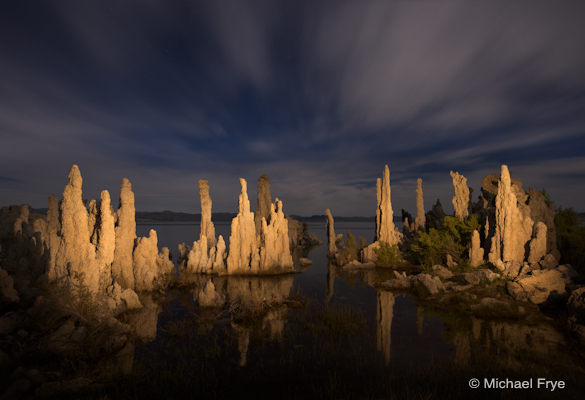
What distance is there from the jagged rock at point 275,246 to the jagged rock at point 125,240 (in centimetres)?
1294

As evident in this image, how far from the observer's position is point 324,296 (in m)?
22.4

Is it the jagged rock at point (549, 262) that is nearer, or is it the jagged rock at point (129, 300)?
the jagged rock at point (129, 300)

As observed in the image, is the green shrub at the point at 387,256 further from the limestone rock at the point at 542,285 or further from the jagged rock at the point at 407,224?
the limestone rock at the point at 542,285

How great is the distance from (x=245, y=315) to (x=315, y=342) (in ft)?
14.8

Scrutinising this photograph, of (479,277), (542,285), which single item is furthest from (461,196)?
(542,285)

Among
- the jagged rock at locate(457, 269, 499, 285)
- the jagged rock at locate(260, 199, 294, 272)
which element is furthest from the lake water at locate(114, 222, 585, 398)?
the jagged rock at locate(260, 199, 294, 272)

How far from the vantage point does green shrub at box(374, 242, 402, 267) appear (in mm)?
35406

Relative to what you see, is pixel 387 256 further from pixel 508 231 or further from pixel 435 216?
pixel 435 216

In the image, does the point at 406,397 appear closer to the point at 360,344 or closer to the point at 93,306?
the point at 360,344

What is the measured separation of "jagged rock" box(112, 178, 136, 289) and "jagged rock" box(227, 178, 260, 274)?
33.9 ft

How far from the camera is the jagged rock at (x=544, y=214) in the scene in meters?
21.8

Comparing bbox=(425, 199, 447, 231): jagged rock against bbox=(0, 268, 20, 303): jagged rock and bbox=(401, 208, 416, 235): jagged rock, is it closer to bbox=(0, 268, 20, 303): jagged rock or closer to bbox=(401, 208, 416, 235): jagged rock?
bbox=(401, 208, 416, 235): jagged rock

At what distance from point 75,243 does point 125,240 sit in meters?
5.13

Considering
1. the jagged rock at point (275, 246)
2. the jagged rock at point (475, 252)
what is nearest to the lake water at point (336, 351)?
the jagged rock at point (475, 252)
